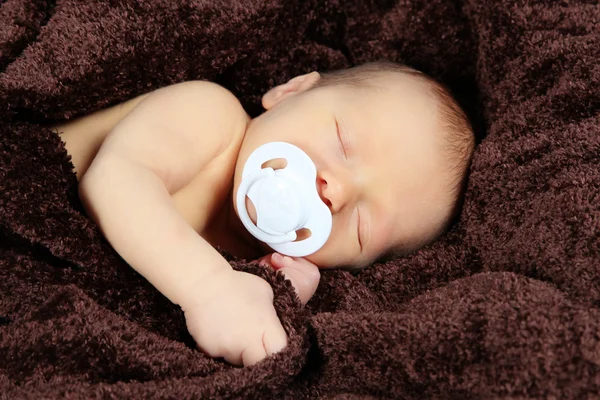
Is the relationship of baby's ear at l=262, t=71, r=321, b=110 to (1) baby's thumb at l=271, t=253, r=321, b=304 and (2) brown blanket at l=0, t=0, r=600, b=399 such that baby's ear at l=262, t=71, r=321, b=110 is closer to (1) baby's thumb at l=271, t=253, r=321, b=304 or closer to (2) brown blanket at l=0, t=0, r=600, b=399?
(2) brown blanket at l=0, t=0, r=600, b=399

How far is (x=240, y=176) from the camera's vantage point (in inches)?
46.3

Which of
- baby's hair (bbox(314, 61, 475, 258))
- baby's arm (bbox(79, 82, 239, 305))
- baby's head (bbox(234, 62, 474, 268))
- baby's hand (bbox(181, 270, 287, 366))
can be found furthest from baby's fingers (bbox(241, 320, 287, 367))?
baby's hair (bbox(314, 61, 475, 258))

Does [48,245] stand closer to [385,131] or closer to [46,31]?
[46,31]

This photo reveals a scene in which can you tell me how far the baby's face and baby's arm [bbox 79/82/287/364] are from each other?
0.13 metres

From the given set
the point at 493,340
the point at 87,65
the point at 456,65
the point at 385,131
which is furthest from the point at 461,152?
the point at 87,65

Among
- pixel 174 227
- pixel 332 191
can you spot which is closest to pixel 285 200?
pixel 332 191

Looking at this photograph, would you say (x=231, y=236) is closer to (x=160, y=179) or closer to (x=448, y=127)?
(x=160, y=179)

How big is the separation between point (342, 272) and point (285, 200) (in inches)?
8.5

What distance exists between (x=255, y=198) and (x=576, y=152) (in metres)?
0.58

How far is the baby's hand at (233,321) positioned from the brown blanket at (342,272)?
3 centimetres

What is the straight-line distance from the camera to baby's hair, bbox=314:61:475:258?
1.27 m

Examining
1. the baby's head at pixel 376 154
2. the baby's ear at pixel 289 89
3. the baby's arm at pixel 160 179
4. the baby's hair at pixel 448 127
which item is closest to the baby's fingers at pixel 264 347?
the baby's arm at pixel 160 179

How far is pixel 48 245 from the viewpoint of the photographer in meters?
1.03

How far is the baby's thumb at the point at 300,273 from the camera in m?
1.12
